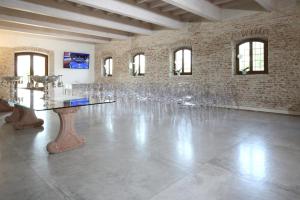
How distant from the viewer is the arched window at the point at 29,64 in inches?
457

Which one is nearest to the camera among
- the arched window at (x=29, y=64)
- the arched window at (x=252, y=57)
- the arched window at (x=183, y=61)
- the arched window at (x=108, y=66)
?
the arched window at (x=252, y=57)

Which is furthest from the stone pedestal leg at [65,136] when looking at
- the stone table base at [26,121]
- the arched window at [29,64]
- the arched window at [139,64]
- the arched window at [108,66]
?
the arched window at [108,66]

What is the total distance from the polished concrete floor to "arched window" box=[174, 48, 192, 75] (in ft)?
16.2

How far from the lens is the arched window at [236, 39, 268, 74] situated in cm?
758

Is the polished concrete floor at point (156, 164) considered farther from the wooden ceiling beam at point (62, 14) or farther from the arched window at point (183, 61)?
the arched window at point (183, 61)

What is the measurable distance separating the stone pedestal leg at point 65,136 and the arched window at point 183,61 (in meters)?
6.70

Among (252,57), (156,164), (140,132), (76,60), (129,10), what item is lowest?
(156,164)

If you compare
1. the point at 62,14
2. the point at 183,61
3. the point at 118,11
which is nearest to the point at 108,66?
the point at 183,61

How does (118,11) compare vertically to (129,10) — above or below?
below

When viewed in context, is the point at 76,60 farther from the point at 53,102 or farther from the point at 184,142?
the point at 184,142

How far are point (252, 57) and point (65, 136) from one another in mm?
6593

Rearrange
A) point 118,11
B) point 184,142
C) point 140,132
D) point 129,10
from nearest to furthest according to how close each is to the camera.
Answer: point 184,142 → point 140,132 → point 118,11 → point 129,10

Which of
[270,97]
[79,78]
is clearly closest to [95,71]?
[79,78]

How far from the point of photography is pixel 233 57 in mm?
8180
